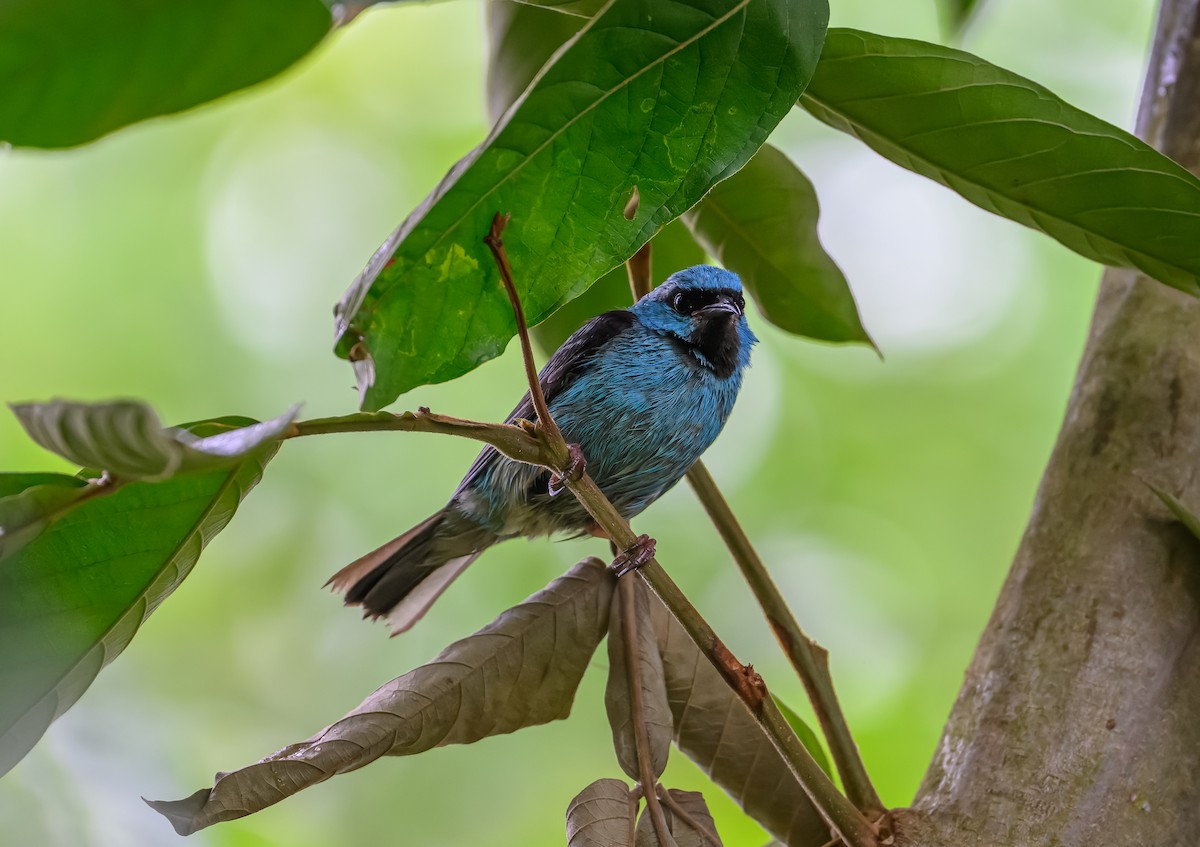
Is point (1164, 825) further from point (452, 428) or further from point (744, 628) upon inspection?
point (744, 628)

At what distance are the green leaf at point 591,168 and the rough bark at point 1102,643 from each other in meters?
0.84

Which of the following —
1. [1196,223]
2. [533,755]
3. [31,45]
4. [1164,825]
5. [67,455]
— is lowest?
[533,755]

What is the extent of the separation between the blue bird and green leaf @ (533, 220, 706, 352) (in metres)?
0.23

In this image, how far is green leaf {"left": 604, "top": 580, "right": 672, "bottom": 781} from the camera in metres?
1.83

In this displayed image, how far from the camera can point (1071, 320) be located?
6707 millimetres

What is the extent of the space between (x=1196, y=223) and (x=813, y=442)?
4818mm

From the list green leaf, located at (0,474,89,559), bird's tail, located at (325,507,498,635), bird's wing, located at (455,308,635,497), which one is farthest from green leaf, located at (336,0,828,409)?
bird's tail, located at (325,507,498,635)

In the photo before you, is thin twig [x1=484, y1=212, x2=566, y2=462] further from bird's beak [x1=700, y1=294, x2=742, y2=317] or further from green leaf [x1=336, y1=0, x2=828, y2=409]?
bird's beak [x1=700, y1=294, x2=742, y2=317]

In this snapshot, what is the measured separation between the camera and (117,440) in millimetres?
1076

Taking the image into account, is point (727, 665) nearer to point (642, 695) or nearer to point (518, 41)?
point (642, 695)

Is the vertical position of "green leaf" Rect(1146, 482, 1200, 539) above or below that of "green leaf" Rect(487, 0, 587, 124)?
below

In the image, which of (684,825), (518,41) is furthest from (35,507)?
(518,41)

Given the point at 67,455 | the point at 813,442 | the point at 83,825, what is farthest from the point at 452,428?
the point at 813,442

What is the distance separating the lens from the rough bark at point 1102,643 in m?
1.88
